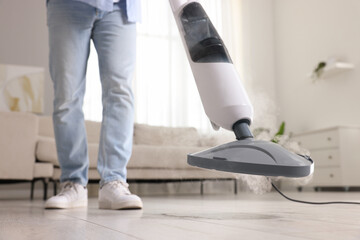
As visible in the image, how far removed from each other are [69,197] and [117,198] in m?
0.22

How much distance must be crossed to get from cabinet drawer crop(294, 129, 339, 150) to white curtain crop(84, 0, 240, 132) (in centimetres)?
108

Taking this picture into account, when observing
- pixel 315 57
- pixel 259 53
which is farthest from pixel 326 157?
pixel 259 53

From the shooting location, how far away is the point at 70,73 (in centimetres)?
135

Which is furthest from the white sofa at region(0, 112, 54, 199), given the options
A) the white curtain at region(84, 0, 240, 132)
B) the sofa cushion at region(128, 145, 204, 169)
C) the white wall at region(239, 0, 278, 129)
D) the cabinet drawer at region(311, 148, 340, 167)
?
the white wall at region(239, 0, 278, 129)

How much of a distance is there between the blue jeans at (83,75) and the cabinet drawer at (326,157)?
102 inches

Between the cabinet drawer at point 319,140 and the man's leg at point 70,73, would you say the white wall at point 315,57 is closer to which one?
the cabinet drawer at point 319,140

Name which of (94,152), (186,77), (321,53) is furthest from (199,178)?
(321,53)

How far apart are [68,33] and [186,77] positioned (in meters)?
3.34

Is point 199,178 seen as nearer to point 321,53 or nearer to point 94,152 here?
point 94,152

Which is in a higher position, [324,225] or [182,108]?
[182,108]

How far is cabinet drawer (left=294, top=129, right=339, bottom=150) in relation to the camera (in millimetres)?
3535

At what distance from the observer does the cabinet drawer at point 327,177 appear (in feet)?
11.5

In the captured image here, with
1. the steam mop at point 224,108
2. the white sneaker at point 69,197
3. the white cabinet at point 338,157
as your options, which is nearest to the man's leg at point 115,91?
the white sneaker at point 69,197

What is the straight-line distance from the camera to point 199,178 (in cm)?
315
